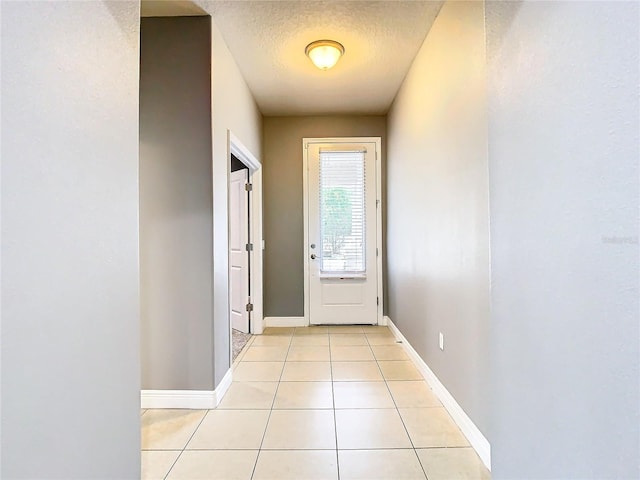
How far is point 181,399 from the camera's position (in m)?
2.36

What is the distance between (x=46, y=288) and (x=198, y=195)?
1.65 metres

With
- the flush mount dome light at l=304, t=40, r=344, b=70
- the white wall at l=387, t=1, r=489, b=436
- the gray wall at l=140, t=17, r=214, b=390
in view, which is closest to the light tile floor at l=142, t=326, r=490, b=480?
the white wall at l=387, t=1, r=489, b=436

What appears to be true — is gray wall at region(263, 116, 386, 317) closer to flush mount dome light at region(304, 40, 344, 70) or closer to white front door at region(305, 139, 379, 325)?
white front door at region(305, 139, 379, 325)

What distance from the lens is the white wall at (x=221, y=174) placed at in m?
2.44

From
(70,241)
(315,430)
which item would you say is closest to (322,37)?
(70,241)

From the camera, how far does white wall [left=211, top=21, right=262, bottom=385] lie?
8.02 feet

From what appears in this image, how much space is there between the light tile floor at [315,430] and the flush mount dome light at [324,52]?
8.22 ft

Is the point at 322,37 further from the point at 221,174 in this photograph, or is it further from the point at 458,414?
the point at 458,414

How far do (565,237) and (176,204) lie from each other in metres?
2.21

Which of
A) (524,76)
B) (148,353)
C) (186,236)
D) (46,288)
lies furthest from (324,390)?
(524,76)

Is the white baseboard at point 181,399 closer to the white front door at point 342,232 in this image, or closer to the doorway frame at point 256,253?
the doorway frame at point 256,253

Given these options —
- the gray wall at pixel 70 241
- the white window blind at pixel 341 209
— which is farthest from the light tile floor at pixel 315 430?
the white window blind at pixel 341 209

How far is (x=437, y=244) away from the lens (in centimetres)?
248

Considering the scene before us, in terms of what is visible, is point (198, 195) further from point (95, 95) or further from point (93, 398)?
point (93, 398)
